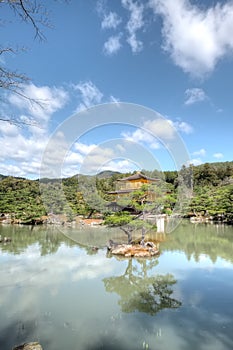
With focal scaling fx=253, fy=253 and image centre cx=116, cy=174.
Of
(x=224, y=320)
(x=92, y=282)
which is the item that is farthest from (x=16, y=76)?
(x=92, y=282)

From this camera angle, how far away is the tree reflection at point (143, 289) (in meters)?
4.29

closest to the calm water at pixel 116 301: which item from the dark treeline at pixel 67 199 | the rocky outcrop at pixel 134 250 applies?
the rocky outcrop at pixel 134 250

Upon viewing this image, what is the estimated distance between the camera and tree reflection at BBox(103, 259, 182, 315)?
14.1ft

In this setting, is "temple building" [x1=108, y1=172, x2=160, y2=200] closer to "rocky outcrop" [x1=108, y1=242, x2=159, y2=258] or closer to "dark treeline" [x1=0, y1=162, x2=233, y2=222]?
"dark treeline" [x1=0, y1=162, x2=233, y2=222]

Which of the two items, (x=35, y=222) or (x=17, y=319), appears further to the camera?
(x=35, y=222)

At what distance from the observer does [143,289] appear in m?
5.23

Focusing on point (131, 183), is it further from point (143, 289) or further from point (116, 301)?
point (116, 301)

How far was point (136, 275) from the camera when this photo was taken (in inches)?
245

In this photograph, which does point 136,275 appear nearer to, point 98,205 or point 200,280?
point 200,280

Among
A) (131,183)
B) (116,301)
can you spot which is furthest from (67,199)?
(116,301)

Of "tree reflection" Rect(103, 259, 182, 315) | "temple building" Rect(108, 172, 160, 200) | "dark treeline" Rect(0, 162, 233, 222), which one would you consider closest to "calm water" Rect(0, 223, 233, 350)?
"tree reflection" Rect(103, 259, 182, 315)

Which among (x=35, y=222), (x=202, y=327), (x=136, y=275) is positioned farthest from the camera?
(x=35, y=222)

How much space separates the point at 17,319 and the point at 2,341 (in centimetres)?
59

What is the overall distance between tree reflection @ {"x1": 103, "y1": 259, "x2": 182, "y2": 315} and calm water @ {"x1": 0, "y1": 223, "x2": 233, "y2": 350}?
2cm
